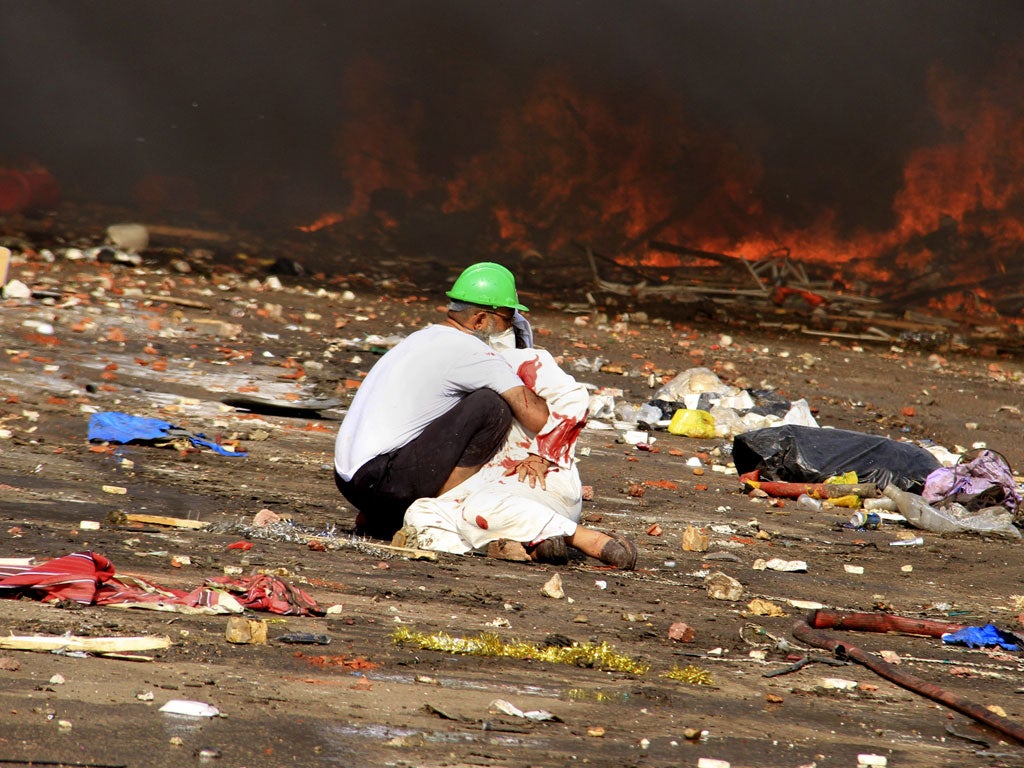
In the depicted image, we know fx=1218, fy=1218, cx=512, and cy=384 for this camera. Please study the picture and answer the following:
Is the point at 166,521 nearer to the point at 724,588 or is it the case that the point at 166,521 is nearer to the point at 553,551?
the point at 553,551

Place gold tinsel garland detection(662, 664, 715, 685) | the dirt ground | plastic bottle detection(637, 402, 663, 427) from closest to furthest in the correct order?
1. the dirt ground
2. gold tinsel garland detection(662, 664, 715, 685)
3. plastic bottle detection(637, 402, 663, 427)

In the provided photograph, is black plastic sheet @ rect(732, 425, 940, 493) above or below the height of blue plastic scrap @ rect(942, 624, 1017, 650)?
above

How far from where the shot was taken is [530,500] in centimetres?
475

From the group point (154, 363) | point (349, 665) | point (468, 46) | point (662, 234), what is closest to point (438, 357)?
point (349, 665)

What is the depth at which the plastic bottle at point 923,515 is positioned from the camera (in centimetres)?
632

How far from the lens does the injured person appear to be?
Result: 15.5 feet

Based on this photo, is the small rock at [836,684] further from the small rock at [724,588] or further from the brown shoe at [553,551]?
the brown shoe at [553,551]

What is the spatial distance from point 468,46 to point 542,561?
1695 cm

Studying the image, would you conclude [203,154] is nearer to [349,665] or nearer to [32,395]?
[32,395]

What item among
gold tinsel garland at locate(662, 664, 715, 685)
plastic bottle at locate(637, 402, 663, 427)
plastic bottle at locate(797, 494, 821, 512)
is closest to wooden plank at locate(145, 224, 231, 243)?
plastic bottle at locate(637, 402, 663, 427)

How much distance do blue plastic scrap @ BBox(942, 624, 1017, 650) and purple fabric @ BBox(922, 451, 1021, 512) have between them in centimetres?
241

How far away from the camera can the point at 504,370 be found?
4824 millimetres

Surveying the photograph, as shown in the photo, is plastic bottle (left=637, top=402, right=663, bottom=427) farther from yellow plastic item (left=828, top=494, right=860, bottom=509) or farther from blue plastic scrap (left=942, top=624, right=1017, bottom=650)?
blue plastic scrap (left=942, top=624, right=1017, bottom=650)

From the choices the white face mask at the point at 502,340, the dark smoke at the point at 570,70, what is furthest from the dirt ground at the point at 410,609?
the dark smoke at the point at 570,70
